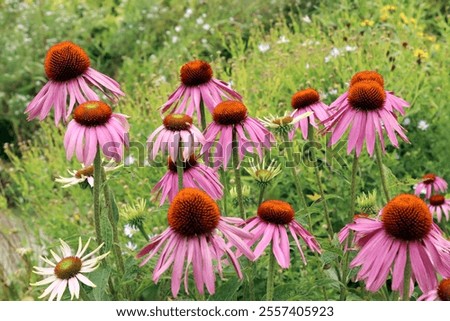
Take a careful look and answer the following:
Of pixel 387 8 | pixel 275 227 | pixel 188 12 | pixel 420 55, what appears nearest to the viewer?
pixel 275 227

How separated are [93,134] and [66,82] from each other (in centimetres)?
24

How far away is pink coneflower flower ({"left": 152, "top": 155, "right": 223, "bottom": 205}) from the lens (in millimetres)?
1340

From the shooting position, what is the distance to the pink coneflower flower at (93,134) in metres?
1.24

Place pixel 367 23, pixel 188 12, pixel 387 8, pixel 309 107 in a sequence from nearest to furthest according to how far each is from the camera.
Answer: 1. pixel 309 107
2. pixel 367 23
3. pixel 387 8
4. pixel 188 12

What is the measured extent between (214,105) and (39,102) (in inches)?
15.6

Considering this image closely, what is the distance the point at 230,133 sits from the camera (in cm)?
133

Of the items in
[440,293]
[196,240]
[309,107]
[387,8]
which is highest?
[387,8]

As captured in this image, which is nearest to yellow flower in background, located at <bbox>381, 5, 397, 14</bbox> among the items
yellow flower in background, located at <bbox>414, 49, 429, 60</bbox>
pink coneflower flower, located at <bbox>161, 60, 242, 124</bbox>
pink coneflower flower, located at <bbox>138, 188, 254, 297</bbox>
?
yellow flower in background, located at <bbox>414, 49, 429, 60</bbox>

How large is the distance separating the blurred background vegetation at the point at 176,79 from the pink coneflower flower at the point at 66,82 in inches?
7.7

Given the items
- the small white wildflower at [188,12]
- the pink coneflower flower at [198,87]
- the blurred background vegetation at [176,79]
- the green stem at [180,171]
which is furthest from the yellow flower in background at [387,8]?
the green stem at [180,171]

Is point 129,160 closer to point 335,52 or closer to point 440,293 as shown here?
point 335,52

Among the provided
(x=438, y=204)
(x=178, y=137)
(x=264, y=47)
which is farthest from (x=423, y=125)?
(x=178, y=137)
